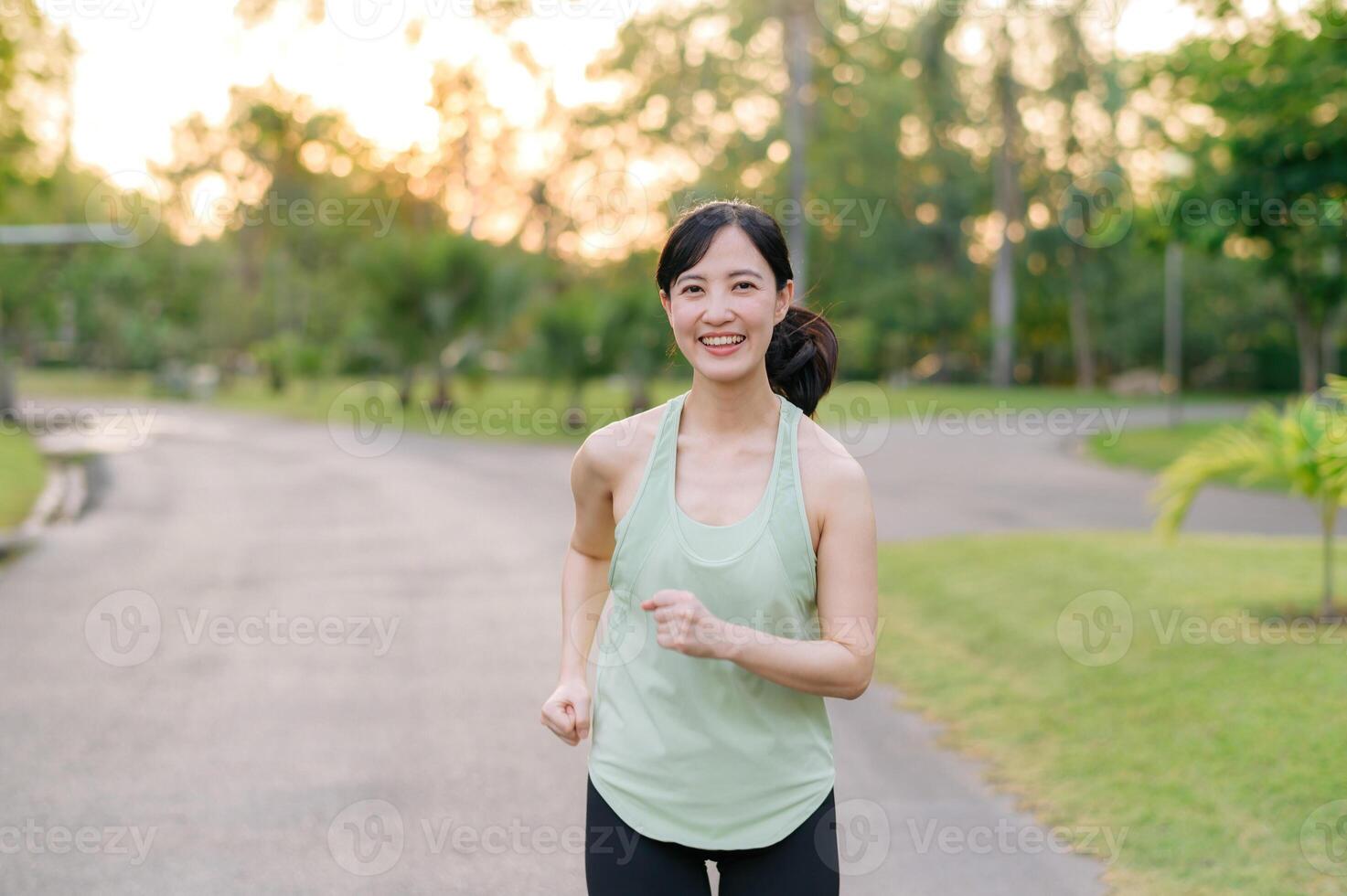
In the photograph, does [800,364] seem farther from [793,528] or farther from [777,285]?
[793,528]

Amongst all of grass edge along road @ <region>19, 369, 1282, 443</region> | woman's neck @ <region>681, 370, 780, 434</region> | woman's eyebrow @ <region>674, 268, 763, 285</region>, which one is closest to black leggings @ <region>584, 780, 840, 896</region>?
woman's neck @ <region>681, 370, 780, 434</region>

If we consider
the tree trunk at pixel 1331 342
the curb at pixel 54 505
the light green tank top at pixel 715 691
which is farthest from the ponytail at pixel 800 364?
the tree trunk at pixel 1331 342

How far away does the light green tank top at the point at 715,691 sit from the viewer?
7.18 feet

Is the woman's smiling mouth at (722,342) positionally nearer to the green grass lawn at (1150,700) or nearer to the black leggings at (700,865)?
the black leggings at (700,865)

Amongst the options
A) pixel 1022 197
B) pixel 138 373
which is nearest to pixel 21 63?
pixel 1022 197

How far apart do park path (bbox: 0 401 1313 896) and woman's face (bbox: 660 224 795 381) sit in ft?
8.93

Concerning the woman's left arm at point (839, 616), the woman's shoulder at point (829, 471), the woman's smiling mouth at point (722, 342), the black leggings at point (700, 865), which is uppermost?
the woman's smiling mouth at point (722, 342)

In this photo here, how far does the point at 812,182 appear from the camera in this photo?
165 ft

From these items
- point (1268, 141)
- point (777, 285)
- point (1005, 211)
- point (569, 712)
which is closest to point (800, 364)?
point (777, 285)

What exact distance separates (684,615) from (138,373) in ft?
247

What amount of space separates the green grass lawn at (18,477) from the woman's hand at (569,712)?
13.4 m

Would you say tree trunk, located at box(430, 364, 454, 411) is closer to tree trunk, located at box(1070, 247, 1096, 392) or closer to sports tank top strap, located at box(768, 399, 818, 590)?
tree trunk, located at box(1070, 247, 1096, 392)

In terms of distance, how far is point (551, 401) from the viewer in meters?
34.1

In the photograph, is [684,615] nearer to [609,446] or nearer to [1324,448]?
[609,446]
